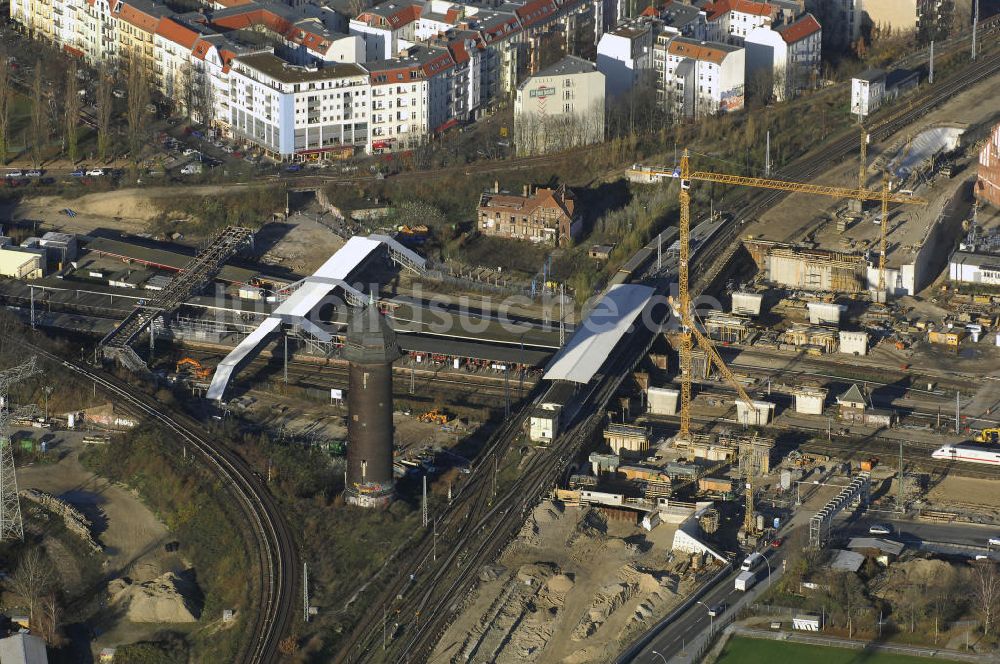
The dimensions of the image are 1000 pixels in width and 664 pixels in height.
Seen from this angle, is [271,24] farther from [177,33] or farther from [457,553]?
[457,553]

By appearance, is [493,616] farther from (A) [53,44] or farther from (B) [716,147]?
(A) [53,44]

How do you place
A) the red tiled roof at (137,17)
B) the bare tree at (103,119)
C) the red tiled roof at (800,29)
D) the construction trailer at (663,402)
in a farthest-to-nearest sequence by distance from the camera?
1. the red tiled roof at (137,17)
2. the red tiled roof at (800,29)
3. the bare tree at (103,119)
4. the construction trailer at (663,402)

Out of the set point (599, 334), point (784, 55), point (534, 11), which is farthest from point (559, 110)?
point (599, 334)

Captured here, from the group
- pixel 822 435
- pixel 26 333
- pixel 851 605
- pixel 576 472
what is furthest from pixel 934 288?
pixel 26 333

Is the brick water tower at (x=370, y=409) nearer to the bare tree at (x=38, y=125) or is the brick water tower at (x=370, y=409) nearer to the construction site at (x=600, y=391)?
the construction site at (x=600, y=391)

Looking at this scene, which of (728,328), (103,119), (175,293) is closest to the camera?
(728,328)

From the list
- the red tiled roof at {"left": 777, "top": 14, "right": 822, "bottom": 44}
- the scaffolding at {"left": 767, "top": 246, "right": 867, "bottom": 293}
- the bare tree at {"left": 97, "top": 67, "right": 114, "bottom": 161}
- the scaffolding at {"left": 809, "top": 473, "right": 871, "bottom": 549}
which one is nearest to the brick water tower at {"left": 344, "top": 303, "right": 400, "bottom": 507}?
the scaffolding at {"left": 809, "top": 473, "right": 871, "bottom": 549}

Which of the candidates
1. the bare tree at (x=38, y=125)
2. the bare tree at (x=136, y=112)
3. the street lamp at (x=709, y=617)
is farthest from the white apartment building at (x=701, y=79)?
the street lamp at (x=709, y=617)
